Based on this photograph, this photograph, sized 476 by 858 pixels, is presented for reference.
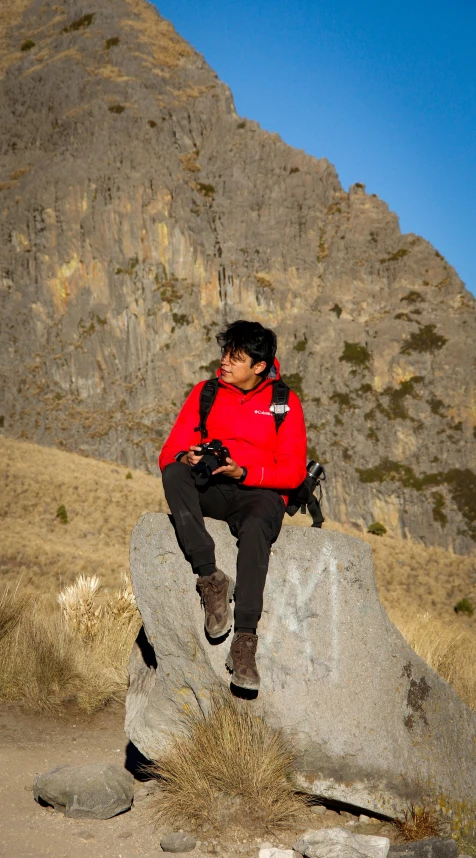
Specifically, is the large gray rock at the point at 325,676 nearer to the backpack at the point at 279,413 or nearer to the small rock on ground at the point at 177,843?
the backpack at the point at 279,413

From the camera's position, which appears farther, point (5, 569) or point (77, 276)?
point (77, 276)

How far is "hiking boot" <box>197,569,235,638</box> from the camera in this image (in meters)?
4.10

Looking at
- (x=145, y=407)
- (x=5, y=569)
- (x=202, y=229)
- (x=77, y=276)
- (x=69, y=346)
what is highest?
(x=202, y=229)

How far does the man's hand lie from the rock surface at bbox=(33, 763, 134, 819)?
Result: 198 cm

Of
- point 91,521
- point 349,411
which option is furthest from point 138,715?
point 349,411

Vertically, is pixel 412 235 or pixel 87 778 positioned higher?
pixel 412 235

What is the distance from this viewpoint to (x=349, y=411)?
108 m

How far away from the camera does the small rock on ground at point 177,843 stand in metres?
3.63

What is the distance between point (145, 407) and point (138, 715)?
107 meters

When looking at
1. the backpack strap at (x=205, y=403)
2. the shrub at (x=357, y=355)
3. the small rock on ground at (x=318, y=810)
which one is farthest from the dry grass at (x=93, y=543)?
the shrub at (x=357, y=355)

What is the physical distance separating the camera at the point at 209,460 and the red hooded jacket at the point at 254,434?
Result: 26cm

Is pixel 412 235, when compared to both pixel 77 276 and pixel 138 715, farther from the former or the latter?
pixel 138 715

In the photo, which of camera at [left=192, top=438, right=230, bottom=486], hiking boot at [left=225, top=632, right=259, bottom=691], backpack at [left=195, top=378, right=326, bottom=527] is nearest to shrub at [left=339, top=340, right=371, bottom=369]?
backpack at [left=195, top=378, right=326, bottom=527]

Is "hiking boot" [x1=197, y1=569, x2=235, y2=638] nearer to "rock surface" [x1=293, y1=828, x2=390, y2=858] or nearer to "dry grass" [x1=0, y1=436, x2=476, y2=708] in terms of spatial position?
"rock surface" [x1=293, y1=828, x2=390, y2=858]
